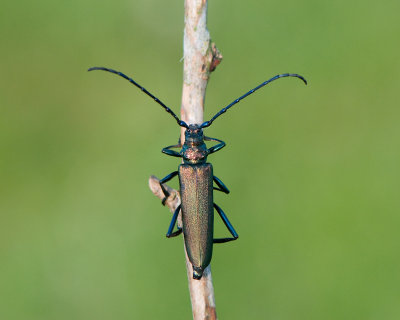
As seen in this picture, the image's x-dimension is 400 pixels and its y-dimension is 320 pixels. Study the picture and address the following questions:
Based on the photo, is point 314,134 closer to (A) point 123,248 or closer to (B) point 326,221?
(B) point 326,221

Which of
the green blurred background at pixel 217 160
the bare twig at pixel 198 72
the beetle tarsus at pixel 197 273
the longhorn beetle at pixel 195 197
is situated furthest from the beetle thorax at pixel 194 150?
the green blurred background at pixel 217 160

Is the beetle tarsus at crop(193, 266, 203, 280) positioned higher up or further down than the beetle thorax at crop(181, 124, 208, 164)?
further down

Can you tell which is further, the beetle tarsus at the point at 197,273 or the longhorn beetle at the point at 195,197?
the longhorn beetle at the point at 195,197

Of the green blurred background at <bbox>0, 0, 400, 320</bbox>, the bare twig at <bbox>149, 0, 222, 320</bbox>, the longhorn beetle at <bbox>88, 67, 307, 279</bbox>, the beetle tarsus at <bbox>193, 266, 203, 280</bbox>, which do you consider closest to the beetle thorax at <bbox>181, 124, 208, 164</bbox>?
the longhorn beetle at <bbox>88, 67, 307, 279</bbox>

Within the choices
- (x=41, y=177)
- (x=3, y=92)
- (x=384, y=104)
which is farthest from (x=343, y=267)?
(x=3, y=92)

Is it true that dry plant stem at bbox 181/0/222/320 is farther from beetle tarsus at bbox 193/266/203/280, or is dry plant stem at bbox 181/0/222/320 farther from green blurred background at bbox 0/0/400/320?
green blurred background at bbox 0/0/400/320

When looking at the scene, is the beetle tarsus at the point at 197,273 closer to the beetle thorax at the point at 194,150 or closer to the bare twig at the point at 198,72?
the bare twig at the point at 198,72
